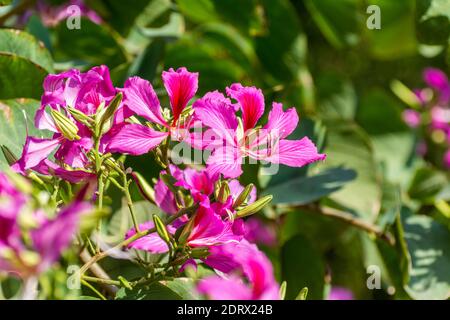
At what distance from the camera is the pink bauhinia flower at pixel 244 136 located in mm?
533

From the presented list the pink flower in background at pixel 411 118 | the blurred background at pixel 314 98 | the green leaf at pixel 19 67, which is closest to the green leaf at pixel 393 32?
the blurred background at pixel 314 98

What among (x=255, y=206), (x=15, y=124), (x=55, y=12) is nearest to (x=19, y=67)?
(x=15, y=124)

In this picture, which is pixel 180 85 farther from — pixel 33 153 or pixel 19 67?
pixel 19 67

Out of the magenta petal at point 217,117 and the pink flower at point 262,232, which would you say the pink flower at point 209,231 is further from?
the pink flower at point 262,232

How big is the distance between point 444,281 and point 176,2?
61 cm

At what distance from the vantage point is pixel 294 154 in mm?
552

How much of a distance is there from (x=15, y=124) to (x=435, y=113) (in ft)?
3.15

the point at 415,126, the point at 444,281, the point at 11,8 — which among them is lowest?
the point at 415,126

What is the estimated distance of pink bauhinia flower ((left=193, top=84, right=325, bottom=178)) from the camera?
0.53 meters

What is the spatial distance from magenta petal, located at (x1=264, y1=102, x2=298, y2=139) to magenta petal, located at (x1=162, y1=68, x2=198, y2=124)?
69mm

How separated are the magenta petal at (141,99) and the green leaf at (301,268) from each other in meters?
0.39
